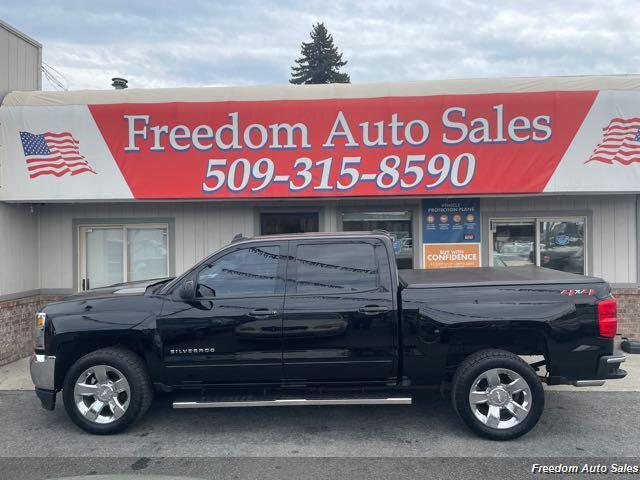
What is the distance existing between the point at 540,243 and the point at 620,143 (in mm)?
2050

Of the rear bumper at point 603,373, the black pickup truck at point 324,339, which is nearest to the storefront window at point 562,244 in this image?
the black pickup truck at point 324,339

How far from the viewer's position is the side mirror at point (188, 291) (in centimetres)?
488

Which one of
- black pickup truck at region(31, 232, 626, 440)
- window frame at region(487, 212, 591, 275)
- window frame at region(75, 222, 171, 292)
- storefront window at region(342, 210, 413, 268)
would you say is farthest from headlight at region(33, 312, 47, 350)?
window frame at region(487, 212, 591, 275)

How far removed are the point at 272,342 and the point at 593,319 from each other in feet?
10.1

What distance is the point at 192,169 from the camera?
26.5 ft

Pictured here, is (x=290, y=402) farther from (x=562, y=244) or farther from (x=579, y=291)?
(x=562, y=244)

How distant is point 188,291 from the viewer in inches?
192

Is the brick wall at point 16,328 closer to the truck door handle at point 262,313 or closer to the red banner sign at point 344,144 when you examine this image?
the red banner sign at point 344,144

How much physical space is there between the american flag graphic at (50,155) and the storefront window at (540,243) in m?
7.11

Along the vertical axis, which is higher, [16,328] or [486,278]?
[486,278]

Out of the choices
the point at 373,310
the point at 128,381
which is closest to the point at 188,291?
the point at 128,381

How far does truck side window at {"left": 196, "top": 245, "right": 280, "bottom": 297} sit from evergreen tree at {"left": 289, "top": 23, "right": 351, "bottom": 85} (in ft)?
145

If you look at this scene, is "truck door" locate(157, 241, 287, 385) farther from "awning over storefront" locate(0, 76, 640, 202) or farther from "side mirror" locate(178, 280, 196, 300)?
"awning over storefront" locate(0, 76, 640, 202)

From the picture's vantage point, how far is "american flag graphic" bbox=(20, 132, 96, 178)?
26.5ft
